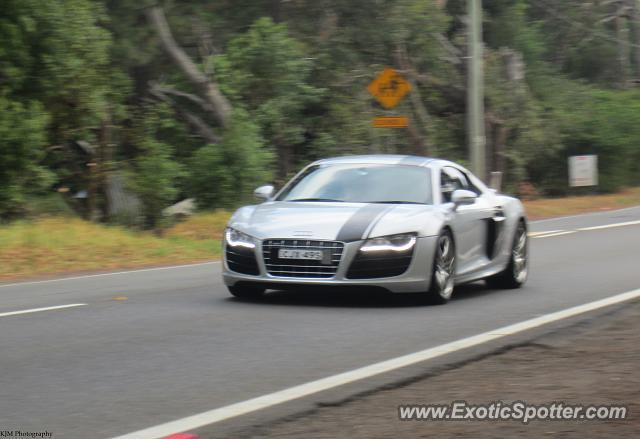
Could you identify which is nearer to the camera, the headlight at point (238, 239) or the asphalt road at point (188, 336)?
the asphalt road at point (188, 336)

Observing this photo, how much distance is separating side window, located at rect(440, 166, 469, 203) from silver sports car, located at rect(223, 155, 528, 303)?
0.02 metres

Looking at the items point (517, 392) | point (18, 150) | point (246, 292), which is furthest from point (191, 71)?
point (517, 392)

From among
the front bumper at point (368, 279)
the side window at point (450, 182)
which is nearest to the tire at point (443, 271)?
the front bumper at point (368, 279)

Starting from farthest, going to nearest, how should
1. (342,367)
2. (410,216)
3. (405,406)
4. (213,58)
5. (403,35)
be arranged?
(403,35)
(213,58)
(410,216)
(342,367)
(405,406)

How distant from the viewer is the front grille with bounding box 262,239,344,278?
1070 centimetres

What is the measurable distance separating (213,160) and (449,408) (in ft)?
64.5

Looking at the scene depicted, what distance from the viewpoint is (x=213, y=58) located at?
93.9ft

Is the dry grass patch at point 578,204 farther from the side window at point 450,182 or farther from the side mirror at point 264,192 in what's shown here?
the side mirror at point 264,192

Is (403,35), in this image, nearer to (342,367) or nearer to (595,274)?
(595,274)

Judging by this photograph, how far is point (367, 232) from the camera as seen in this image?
422 inches

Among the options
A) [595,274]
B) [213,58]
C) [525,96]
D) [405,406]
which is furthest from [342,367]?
[525,96]

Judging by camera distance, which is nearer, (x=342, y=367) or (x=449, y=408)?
(x=449, y=408)

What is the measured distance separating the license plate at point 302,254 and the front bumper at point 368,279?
0.18 meters

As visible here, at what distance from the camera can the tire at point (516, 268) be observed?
43.0ft
